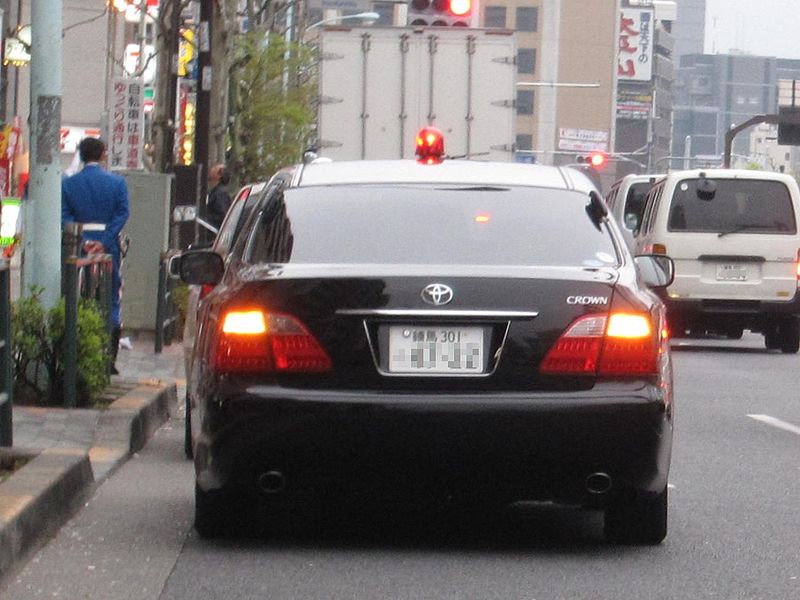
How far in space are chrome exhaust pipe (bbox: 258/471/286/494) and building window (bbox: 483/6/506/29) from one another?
432 ft

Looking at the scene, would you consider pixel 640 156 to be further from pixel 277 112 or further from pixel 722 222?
pixel 722 222

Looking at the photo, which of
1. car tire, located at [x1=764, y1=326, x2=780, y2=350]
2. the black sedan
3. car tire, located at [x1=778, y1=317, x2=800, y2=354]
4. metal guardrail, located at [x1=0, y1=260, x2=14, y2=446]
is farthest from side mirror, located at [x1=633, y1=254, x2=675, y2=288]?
car tire, located at [x1=764, y1=326, x2=780, y2=350]

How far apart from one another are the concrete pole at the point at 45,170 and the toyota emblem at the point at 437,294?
197 inches

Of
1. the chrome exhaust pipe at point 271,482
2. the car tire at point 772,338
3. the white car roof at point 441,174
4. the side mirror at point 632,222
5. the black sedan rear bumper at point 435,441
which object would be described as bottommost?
the car tire at point 772,338

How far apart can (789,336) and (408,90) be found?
16.9 feet

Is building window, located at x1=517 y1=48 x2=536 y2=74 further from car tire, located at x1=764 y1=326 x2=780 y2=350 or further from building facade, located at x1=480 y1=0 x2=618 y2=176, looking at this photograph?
car tire, located at x1=764 y1=326 x2=780 y2=350

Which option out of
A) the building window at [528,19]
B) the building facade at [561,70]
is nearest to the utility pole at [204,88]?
the building facade at [561,70]

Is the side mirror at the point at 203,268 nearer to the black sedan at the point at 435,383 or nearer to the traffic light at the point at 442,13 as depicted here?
the black sedan at the point at 435,383

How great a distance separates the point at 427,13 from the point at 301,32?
3216 centimetres

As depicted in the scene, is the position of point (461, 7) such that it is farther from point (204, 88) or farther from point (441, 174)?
point (441, 174)

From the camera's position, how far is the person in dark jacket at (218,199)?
2192 centimetres

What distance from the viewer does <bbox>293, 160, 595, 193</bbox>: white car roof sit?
25.4ft

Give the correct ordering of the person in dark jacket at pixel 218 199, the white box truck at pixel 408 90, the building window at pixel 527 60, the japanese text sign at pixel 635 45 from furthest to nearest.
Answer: the japanese text sign at pixel 635 45
the building window at pixel 527 60
the person in dark jacket at pixel 218 199
the white box truck at pixel 408 90

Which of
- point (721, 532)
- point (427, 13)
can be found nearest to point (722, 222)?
point (427, 13)
